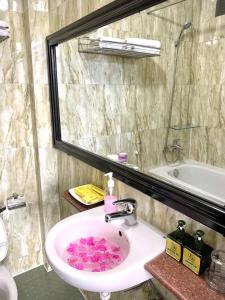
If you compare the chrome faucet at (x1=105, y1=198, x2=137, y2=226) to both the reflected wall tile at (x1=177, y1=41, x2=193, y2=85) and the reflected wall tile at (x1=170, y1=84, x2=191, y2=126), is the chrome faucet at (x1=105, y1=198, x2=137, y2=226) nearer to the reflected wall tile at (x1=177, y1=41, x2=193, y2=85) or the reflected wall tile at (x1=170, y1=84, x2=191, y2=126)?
the reflected wall tile at (x1=170, y1=84, x2=191, y2=126)

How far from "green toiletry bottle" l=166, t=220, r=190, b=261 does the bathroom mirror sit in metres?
0.33

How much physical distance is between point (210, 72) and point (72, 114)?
0.91 meters

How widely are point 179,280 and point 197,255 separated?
9cm

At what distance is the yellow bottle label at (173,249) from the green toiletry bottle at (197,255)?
0.08ft

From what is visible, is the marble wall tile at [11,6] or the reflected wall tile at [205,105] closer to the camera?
the reflected wall tile at [205,105]

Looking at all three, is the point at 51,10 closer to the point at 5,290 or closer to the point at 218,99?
the point at 218,99

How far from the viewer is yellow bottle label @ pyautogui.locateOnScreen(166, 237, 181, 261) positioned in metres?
0.81

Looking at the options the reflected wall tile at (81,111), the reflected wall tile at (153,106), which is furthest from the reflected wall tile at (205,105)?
the reflected wall tile at (81,111)

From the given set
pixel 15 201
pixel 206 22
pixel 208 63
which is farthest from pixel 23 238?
pixel 206 22

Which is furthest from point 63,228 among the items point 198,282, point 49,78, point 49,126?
point 49,78

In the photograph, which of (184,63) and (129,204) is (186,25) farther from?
(129,204)

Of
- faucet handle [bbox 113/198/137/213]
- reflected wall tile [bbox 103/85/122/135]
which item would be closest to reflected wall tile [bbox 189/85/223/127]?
reflected wall tile [bbox 103/85/122/135]

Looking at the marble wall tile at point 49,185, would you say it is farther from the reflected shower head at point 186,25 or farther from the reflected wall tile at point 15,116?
the reflected shower head at point 186,25

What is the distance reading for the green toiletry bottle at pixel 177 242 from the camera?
808mm
